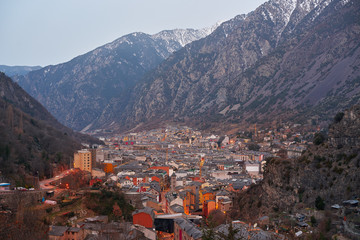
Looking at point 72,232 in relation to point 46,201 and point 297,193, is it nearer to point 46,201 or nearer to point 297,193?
point 46,201

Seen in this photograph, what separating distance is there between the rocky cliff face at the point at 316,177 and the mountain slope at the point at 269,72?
55459mm

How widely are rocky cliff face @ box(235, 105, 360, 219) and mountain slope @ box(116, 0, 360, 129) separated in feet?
182

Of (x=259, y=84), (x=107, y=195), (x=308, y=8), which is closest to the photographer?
(x=107, y=195)

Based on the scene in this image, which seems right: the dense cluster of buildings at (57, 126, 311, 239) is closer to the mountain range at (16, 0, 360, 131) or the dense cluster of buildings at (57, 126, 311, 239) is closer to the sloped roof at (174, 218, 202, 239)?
the sloped roof at (174, 218, 202, 239)

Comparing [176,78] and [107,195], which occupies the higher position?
[176,78]

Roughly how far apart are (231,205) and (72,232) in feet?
55.9

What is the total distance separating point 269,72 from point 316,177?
116940mm

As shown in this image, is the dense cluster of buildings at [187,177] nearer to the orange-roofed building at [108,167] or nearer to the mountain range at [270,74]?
the orange-roofed building at [108,167]

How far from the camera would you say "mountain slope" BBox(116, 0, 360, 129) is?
376 feet

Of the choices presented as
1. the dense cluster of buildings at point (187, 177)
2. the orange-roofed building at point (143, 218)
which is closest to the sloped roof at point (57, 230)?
the dense cluster of buildings at point (187, 177)

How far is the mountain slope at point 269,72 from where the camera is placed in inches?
4510

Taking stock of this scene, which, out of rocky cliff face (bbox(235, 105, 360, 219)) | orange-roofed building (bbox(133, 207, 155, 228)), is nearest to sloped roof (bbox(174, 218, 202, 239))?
orange-roofed building (bbox(133, 207, 155, 228))

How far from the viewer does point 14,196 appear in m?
31.5

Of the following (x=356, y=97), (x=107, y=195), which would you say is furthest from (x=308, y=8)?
(x=107, y=195)
